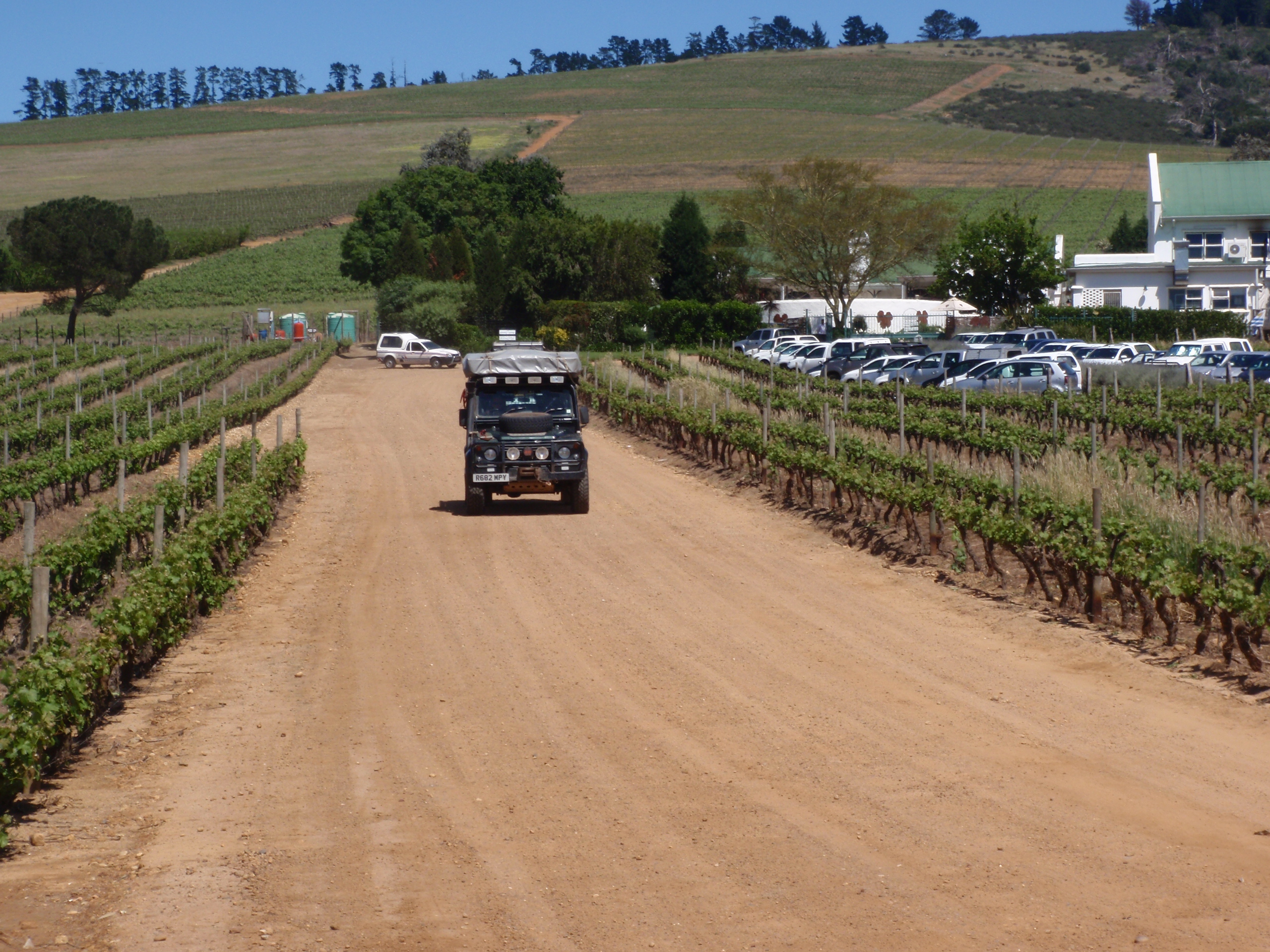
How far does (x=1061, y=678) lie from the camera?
452 inches

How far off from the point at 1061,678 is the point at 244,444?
54.6 ft

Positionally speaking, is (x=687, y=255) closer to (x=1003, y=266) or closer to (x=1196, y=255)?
(x=1003, y=266)

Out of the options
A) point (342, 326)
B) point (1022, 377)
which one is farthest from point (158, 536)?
point (342, 326)

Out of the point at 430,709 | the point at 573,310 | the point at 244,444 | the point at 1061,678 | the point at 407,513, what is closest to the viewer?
the point at 430,709

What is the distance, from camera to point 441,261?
78.4 metres

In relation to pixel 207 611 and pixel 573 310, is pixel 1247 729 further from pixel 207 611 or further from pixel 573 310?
pixel 573 310

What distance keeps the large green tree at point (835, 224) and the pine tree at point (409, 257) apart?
20.7 metres

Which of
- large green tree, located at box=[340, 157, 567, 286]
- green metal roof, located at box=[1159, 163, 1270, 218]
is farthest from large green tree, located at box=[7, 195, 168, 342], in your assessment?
green metal roof, located at box=[1159, 163, 1270, 218]

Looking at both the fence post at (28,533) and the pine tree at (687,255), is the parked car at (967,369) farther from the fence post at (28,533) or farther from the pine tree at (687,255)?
the pine tree at (687,255)

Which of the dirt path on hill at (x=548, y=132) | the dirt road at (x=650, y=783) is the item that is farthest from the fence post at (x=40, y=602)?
the dirt path on hill at (x=548, y=132)

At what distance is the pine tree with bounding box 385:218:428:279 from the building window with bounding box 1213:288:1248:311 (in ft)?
137

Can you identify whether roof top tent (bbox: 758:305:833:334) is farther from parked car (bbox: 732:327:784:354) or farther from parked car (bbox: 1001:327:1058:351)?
parked car (bbox: 1001:327:1058:351)

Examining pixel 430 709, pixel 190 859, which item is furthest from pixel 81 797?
pixel 430 709

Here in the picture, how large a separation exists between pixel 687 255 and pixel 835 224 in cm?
1120
